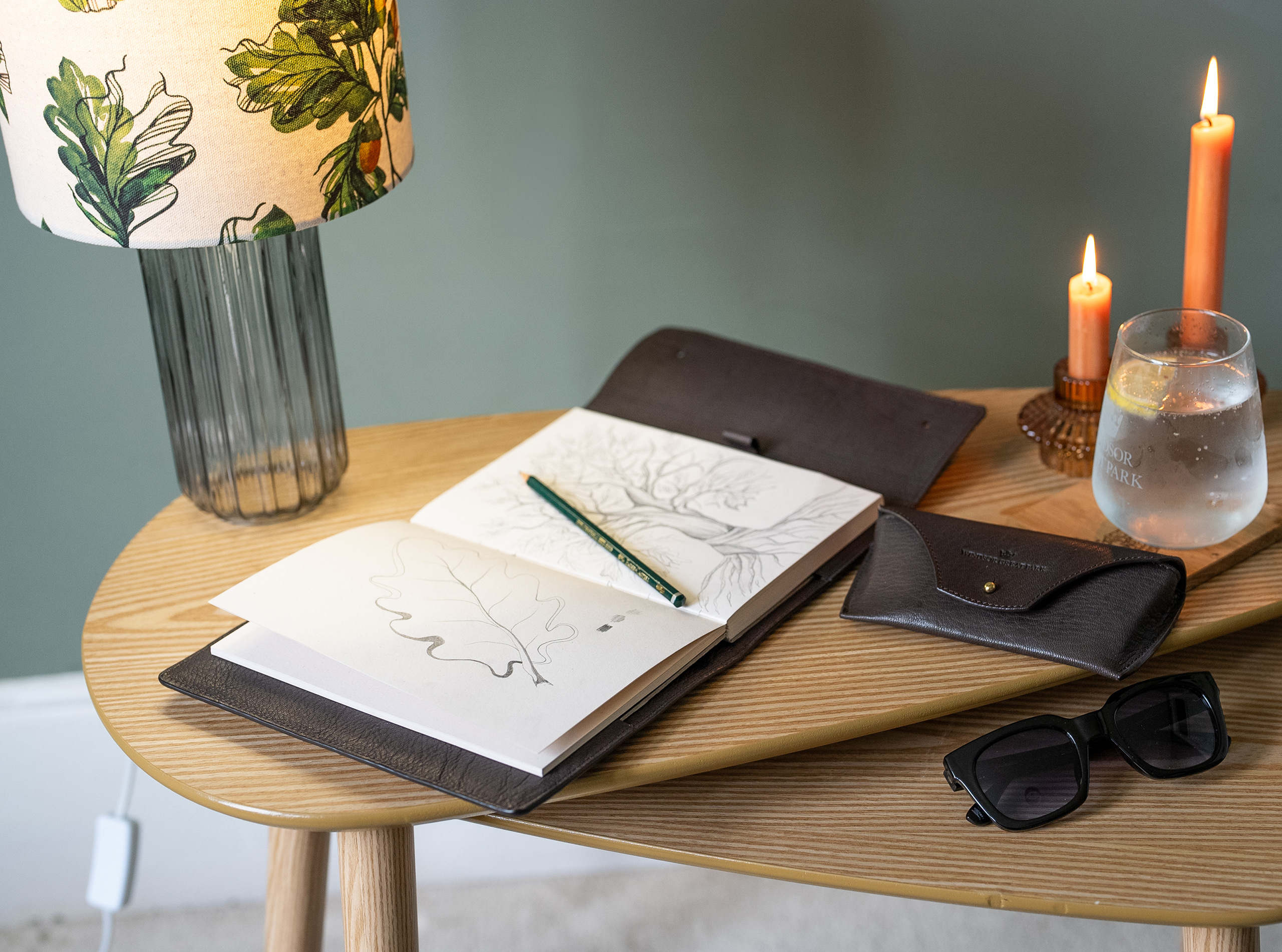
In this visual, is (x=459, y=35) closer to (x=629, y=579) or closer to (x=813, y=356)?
(x=813, y=356)

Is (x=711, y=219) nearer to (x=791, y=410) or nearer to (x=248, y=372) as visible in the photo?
(x=791, y=410)

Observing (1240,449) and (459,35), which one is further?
(459,35)

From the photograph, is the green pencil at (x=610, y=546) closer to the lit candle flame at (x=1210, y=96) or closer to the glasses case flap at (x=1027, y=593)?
the glasses case flap at (x=1027, y=593)

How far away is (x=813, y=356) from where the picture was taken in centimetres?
120

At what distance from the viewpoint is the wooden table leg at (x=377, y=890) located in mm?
663

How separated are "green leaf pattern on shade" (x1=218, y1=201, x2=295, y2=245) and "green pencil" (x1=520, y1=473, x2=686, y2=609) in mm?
226

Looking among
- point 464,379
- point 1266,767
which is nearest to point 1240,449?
point 1266,767

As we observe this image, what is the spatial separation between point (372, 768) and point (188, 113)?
36 centimetres

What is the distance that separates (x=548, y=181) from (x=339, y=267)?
220 millimetres

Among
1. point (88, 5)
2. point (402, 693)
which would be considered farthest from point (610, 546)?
point (88, 5)

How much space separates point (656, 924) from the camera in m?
1.33

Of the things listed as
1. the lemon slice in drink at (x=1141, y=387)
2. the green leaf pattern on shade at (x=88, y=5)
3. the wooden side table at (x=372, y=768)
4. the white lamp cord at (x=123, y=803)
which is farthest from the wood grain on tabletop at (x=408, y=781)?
the white lamp cord at (x=123, y=803)

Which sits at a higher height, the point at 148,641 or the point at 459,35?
the point at 459,35

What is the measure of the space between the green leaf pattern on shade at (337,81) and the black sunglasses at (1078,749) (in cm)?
48
